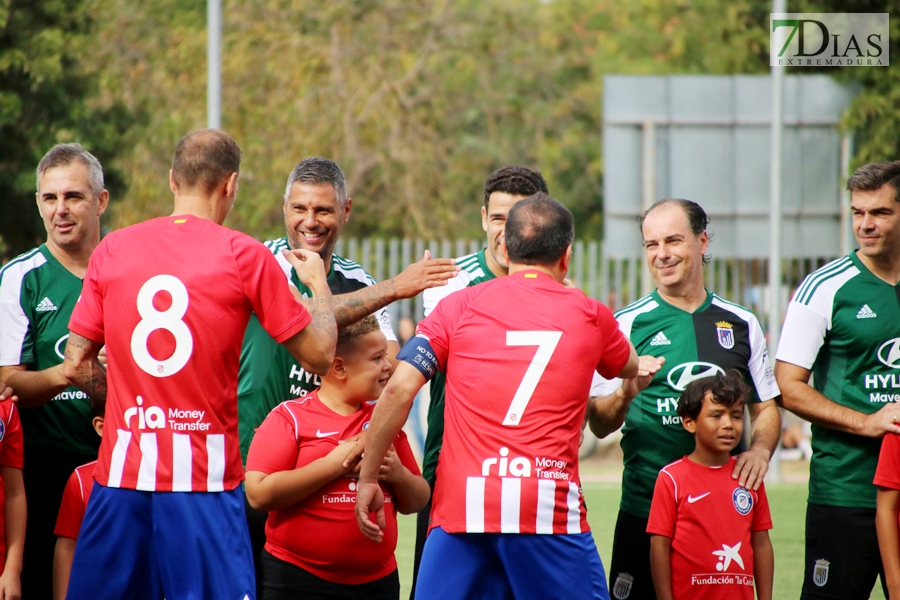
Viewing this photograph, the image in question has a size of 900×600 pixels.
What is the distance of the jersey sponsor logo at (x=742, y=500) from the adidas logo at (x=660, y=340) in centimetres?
81

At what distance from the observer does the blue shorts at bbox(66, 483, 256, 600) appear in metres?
4.02

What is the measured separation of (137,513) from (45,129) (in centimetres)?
1431

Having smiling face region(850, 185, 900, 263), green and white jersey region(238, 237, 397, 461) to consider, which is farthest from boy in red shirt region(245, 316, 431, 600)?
smiling face region(850, 185, 900, 263)

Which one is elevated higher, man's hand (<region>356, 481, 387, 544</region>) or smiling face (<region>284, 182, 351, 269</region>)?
smiling face (<region>284, 182, 351, 269</region>)

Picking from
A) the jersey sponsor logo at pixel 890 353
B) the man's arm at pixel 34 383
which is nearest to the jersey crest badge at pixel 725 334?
the jersey sponsor logo at pixel 890 353

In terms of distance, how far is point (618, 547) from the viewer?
537 centimetres

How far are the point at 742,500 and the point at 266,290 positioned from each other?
2635mm

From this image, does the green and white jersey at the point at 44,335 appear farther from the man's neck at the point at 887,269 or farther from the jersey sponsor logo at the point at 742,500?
Result: the man's neck at the point at 887,269

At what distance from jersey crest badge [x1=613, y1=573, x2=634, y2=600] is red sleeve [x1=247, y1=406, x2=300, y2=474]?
1972 mm

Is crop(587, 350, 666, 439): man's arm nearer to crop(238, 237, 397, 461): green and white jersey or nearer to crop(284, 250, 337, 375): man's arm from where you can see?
crop(238, 237, 397, 461): green and white jersey

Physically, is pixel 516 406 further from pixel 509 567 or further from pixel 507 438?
pixel 509 567

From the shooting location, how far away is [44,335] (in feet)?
16.9

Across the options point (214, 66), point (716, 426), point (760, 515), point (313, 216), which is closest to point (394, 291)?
point (313, 216)

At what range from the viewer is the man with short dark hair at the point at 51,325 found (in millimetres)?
5141
